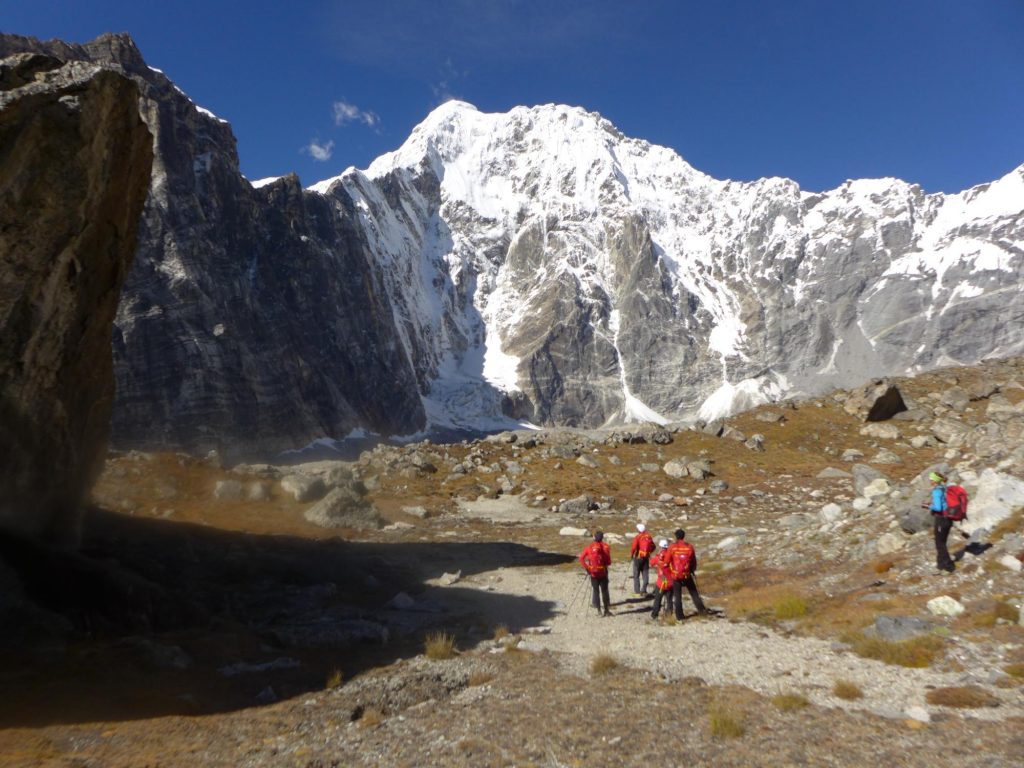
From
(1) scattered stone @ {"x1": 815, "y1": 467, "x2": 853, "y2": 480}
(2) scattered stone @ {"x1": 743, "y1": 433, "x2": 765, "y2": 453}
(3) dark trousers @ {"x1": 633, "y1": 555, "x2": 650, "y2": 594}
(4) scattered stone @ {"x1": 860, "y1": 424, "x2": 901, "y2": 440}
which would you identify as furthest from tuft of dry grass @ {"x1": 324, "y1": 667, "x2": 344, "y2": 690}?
(4) scattered stone @ {"x1": 860, "y1": 424, "x2": 901, "y2": 440}

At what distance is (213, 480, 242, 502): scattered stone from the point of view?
106 ft

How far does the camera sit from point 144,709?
382 inches

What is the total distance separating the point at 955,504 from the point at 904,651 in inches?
178

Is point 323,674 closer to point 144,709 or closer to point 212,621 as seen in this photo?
point 144,709

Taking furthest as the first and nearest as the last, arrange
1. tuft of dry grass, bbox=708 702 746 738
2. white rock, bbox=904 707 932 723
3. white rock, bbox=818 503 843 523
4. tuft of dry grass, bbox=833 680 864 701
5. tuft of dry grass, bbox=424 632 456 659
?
white rock, bbox=818 503 843 523
tuft of dry grass, bbox=424 632 456 659
tuft of dry grass, bbox=833 680 864 701
tuft of dry grass, bbox=708 702 746 738
white rock, bbox=904 707 932 723

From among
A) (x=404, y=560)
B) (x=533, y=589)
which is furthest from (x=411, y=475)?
(x=533, y=589)

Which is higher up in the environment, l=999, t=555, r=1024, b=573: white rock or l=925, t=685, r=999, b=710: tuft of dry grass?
l=999, t=555, r=1024, b=573: white rock

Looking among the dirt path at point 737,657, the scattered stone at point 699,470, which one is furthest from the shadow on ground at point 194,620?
the scattered stone at point 699,470

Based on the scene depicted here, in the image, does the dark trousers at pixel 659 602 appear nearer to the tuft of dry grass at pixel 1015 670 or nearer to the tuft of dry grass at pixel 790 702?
the tuft of dry grass at pixel 790 702

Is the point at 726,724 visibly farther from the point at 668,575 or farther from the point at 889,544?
the point at 889,544

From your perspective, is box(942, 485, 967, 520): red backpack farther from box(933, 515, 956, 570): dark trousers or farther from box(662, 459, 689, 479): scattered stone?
box(662, 459, 689, 479): scattered stone

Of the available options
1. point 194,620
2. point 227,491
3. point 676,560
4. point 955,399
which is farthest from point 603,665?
point 955,399

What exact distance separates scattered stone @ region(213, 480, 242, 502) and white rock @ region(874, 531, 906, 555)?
90.0 ft

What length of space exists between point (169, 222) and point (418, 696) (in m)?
150
